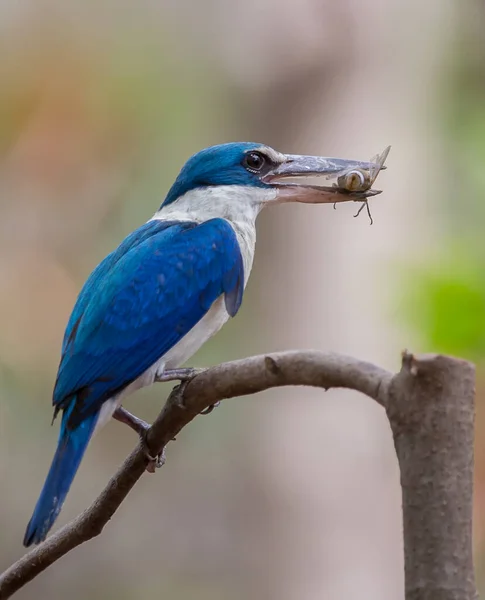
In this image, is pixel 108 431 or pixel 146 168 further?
pixel 146 168

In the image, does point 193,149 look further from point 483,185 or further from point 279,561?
point 483,185

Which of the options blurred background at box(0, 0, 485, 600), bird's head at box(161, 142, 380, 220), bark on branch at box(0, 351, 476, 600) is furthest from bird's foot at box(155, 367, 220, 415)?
blurred background at box(0, 0, 485, 600)

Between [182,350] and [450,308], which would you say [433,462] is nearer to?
[450,308]

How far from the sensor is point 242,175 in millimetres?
3209

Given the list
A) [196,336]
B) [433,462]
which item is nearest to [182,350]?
[196,336]

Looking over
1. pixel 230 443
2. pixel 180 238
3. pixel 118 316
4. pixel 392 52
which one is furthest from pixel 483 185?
pixel 230 443

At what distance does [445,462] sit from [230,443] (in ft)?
19.5

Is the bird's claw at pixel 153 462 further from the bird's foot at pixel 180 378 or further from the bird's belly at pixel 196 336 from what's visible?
the bird's belly at pixel 196 336

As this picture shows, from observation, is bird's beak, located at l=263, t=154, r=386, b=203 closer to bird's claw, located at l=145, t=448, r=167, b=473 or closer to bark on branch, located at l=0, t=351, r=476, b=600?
bird's claw, located at l=145, t=448, r=167, b=473

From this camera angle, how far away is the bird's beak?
300 cm

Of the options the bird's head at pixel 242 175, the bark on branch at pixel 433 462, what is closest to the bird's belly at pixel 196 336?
the bird's head at pixel 242 175

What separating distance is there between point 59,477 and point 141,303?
0.61 meters

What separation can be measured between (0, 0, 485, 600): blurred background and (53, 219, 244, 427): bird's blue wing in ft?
3.87

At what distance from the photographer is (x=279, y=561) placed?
6.10 meters
